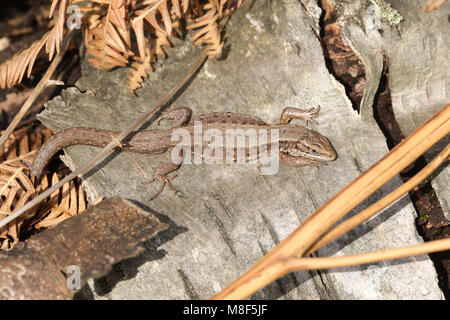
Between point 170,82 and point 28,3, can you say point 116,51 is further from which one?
point 28,3

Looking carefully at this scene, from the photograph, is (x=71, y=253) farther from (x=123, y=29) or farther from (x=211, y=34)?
(x=211, y=34)

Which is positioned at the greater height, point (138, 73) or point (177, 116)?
point (138, 73)

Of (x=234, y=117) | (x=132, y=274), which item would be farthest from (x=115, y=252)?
(x=234, y=117)

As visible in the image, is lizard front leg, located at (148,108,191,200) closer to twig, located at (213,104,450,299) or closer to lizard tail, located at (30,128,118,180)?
lizard tail, located at (30,128,118,180)

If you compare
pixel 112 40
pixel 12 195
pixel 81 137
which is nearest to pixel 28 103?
pixel 81 137

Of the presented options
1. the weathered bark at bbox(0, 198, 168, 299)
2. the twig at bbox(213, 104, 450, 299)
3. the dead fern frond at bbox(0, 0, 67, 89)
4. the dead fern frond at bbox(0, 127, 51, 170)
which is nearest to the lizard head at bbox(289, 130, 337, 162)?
the twig at bbox(213, 104, 450, 299)

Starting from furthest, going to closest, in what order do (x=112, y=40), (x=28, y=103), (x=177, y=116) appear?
(x=28, y=103) → (x=177, y=116) → (x=112, y=40)

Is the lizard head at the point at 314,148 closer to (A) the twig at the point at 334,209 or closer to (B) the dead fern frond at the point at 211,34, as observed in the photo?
(A) the twig at the point at 334,209
